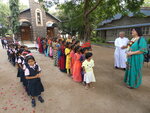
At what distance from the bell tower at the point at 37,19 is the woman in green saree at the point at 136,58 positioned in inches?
601

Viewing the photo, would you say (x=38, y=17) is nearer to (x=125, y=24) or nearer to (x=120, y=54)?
(x=125, y=24)

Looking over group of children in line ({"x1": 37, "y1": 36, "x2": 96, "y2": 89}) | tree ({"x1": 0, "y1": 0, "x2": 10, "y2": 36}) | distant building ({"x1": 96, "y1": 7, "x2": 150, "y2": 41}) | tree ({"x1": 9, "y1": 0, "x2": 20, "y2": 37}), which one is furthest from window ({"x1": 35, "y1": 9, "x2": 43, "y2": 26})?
tree ({"x1": 0, "y1": 0, "x2": 10, "y2": 36})

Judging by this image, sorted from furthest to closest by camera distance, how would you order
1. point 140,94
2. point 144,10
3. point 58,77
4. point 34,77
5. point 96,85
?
point 144,10, point 58,77, point 96,85, point 140,94, point 34,77

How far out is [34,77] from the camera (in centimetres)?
248

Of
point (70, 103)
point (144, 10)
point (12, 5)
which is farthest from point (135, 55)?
point (12, 5)

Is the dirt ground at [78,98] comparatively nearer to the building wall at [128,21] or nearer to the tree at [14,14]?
the building wall at [128,21]

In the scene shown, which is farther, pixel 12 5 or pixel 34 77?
pixel 12 5

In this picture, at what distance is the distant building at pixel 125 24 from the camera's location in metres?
11.7

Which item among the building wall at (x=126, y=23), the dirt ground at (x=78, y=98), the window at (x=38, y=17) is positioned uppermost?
the window at (x=38, y=17)

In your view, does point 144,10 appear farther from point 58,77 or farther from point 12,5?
point 12,5

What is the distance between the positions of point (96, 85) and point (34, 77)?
6.77ft

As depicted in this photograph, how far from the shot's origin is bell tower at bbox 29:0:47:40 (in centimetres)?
1503

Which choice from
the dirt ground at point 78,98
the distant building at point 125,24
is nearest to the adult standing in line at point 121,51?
the dirt ground at point 78,98

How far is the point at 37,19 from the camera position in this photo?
15.8 meters
